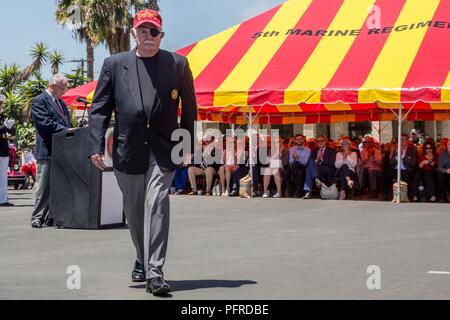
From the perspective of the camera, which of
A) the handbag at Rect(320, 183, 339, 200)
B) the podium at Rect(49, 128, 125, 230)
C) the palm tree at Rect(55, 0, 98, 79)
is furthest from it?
the palm tree at Rect(55, 0, 98, 79)

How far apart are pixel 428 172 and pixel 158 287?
→ 37.9 feet

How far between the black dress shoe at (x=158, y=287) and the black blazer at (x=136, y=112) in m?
0.75

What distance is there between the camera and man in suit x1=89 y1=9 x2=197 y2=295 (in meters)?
5.44

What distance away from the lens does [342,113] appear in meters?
20.7

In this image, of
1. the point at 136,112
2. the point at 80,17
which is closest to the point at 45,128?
the point at 136,112

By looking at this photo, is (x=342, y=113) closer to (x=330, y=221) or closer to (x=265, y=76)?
(x=265, y=76)

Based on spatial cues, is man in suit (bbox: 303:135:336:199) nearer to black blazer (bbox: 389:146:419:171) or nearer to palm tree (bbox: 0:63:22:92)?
black blazer (bbox: 389:146:419:171)

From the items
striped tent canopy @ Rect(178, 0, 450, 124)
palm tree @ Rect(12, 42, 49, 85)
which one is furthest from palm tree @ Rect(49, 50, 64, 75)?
striped tent canopy @ Rect(178, 0, 450, 124)

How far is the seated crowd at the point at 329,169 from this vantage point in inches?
628

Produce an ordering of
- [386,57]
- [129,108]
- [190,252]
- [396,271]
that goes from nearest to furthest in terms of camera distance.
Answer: [129,108] < [396,271] < [190,252] < [386,57]

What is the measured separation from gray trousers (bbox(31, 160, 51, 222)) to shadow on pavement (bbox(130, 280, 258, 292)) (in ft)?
15.6

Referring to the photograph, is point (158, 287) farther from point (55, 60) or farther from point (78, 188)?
point (55, 60)
